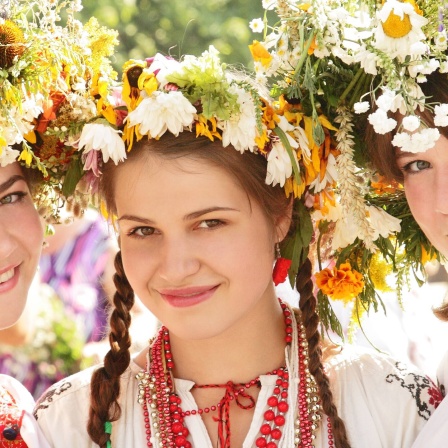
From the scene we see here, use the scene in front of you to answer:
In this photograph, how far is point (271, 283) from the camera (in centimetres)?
310

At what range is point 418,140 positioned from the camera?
102 inches

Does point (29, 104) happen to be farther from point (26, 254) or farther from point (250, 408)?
point (250, 408)

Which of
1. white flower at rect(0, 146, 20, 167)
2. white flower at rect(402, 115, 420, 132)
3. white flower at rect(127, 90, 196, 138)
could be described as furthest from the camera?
white flower at rect(0, 146, 20, 167)

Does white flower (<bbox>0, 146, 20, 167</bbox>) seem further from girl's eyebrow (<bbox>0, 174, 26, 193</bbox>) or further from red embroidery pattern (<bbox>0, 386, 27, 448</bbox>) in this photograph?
red embroidery pattern (<bbox>0, 386, 27, 448</bbox>)

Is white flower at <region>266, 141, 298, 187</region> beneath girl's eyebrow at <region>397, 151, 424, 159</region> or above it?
above

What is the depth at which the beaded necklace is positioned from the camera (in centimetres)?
288

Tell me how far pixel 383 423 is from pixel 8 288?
124 centimetres

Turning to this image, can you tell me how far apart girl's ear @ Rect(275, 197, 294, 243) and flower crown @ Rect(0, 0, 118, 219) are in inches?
25.6

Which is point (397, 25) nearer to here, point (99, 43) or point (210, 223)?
point (210, 223)

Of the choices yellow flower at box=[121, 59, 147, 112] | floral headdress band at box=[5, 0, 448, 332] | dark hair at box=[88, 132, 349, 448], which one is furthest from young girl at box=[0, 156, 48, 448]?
yellow flower at box=[121, 59, 147, 112]

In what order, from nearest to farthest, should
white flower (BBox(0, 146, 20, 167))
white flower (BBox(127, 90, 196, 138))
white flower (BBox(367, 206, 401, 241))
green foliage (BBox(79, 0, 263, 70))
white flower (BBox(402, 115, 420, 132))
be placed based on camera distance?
white flower (BBox(402, 115, 420, 132))
white flower (BBox(127, 90, 196, 138))
white flower (BBox(0, 146, 20, 167))
white flower (BBox(367, 206, 401, 241))
green foliage (BBox(79, 0, 263, 70))

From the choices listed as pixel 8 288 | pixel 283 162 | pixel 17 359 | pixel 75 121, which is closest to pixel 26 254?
pixel 8 288

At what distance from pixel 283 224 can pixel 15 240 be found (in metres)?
0.84

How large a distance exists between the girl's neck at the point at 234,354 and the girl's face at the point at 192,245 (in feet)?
0.42
